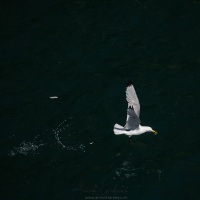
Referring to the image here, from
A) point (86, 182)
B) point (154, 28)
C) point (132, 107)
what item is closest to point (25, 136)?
point (86, 182)

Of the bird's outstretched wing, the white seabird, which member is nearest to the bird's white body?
the white seabird

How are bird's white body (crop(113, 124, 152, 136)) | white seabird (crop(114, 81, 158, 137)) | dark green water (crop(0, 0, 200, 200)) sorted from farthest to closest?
bird's white body (crop(113, 124, 152, 136)), white seabird (crop(114, 81, 158, 137)), dark green water (crop(0, 0, 200, 200))

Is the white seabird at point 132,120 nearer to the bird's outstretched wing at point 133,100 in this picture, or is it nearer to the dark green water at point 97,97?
the bird's outstretched wing at point 133,100

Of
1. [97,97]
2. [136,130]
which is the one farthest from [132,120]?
[97,97]

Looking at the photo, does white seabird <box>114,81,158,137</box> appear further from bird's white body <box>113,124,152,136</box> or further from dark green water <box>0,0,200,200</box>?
dark green water <box>0,0,200,200</box>

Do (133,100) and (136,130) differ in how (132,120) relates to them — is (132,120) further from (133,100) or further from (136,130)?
(133,100)

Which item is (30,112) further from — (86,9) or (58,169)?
(86,9)

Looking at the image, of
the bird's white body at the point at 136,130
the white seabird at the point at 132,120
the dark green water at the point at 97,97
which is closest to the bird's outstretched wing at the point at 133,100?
the white seabird at the point at 132,120
